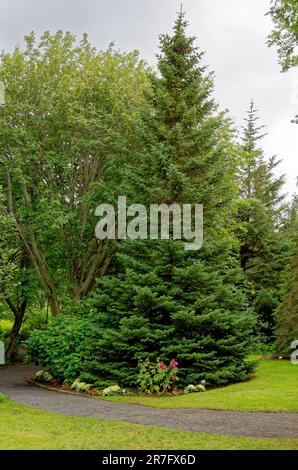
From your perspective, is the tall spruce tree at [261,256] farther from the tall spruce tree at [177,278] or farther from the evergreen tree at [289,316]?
the tall spruce tree at [177,278]

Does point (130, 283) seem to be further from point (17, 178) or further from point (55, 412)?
point (17, 178)

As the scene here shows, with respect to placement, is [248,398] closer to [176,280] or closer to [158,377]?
[158,377]

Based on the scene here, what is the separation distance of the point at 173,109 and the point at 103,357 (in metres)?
7.93

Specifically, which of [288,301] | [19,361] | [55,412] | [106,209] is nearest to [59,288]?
[106,209]

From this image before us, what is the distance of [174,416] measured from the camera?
32.3 ft

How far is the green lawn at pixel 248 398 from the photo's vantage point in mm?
10469

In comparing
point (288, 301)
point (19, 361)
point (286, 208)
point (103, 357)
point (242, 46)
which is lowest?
point (19, 361)

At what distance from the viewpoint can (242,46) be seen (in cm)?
1509

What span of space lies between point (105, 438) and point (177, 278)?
22.2 ft

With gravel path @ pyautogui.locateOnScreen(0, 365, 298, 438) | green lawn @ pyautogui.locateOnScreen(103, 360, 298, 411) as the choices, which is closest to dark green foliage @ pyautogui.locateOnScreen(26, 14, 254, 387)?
green lawn @ pyautogui.locateOnScreen(103, 360, 298, 411)

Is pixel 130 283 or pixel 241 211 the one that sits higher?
pixel 241 211

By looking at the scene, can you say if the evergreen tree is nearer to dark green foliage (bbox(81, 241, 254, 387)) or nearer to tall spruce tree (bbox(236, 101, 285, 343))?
tall spruce tree (bbox(236, 101, 285, 343))

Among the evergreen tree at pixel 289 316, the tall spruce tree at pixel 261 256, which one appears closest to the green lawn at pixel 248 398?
the evergreen tree at pixel 289 316

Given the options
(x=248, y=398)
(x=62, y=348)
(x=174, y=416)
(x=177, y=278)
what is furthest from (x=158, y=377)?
(x=62, y=348)
